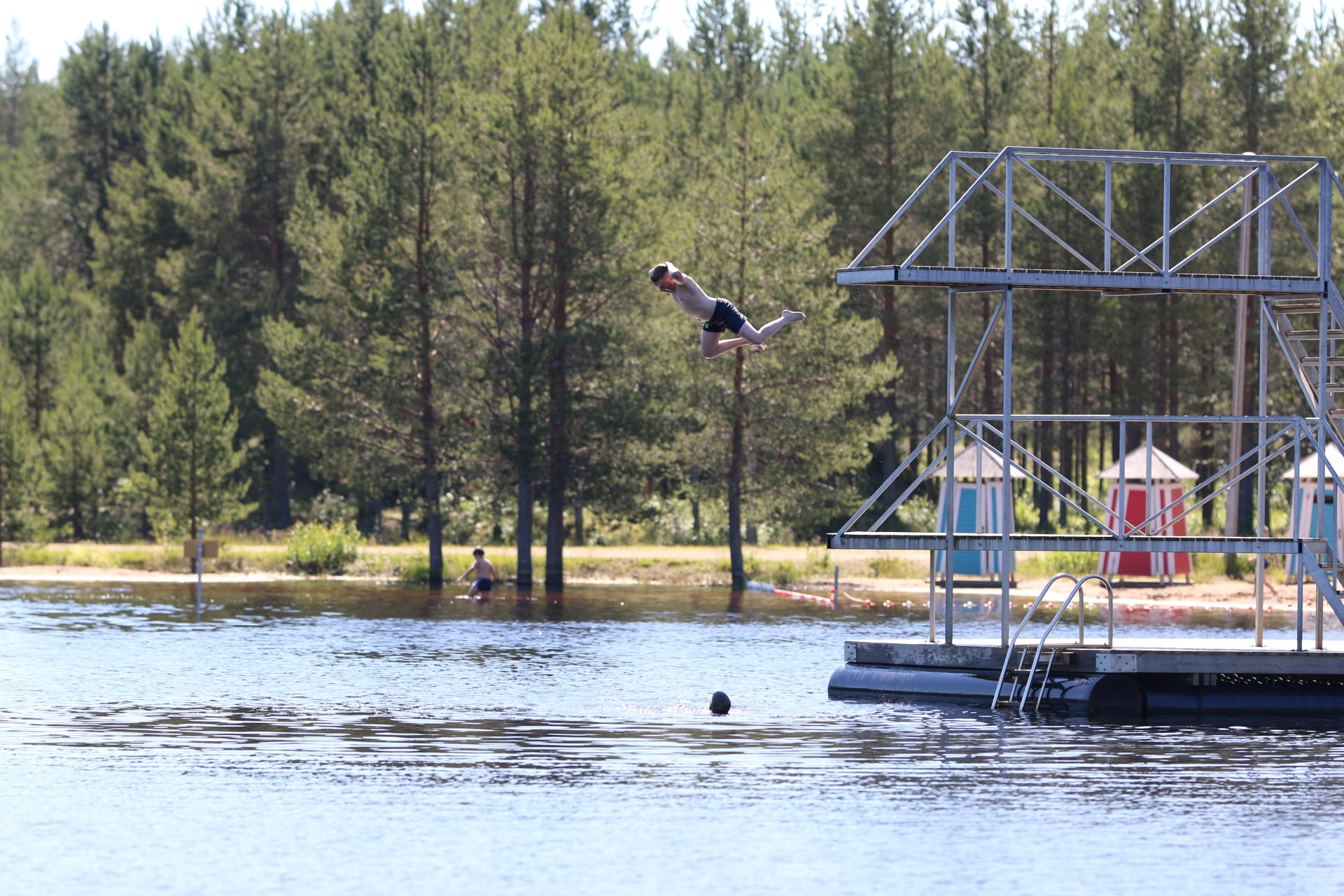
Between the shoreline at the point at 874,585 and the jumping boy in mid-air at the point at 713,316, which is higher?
the jumping boy in mid-air at the point at 713,316

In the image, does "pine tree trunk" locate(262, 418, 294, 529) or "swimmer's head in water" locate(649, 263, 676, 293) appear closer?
"swimmer's head in water" locate(649, 263, 676, 293)

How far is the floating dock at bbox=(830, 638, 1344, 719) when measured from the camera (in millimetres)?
25125

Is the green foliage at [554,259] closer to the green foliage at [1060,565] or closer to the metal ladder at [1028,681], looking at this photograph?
the green foliage at [1060,565]

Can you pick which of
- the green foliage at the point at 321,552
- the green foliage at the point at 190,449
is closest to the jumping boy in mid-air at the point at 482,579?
the green foliage at the point at 321,552

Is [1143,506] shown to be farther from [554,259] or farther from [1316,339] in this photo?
[1316,339]

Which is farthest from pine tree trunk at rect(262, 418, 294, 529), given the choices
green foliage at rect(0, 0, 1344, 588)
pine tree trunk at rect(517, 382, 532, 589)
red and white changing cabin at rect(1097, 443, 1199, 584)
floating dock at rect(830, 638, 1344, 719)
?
floating dock at rect(830, 638, 1344, 719)

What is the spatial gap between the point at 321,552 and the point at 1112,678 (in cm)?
3291

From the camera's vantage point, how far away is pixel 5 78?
147m

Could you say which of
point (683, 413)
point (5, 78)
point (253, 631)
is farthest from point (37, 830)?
point (5, 78)

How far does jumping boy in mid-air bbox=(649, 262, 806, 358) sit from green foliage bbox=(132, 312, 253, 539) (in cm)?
3475

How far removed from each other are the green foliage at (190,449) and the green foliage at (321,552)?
2.94 metres

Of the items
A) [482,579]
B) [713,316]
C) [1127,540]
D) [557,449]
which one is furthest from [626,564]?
[713,316]

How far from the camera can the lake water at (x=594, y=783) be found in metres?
15.3

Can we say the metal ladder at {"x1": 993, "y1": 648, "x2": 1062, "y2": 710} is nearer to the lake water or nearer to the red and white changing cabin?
the lake water
